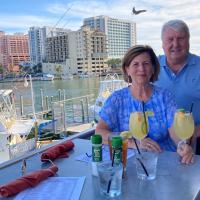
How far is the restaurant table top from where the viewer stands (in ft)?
3.19

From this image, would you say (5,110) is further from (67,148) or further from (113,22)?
(67,148)

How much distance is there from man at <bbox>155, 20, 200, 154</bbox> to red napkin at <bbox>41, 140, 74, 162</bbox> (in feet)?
3.19

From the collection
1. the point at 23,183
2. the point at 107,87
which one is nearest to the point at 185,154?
the point at 23,183

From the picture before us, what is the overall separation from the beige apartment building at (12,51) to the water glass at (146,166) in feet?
31.1

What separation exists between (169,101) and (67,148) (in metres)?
0.64

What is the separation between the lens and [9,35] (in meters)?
12.2

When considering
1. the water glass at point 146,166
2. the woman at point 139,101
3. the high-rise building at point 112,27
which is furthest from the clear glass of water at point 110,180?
the high-rise building at point 112,27

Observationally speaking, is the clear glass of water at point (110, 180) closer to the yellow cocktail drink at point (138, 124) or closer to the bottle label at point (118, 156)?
the bottle label at point (118, 156)

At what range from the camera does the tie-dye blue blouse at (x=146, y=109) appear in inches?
65.3

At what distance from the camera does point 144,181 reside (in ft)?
3.52

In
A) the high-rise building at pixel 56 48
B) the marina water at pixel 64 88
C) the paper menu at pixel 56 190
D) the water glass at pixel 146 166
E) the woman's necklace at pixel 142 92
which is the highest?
the high-rise building at pixel 56 48

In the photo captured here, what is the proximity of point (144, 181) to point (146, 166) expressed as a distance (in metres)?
0.06

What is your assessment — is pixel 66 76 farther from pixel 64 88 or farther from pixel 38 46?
pixel 38 46

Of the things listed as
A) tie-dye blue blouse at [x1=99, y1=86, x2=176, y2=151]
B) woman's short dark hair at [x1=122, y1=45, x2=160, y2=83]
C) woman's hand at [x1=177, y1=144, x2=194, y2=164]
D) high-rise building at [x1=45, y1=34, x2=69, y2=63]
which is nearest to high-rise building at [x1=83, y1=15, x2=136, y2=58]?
high-rise building at [x1=45, y1=34, x2=69, y2=63]
